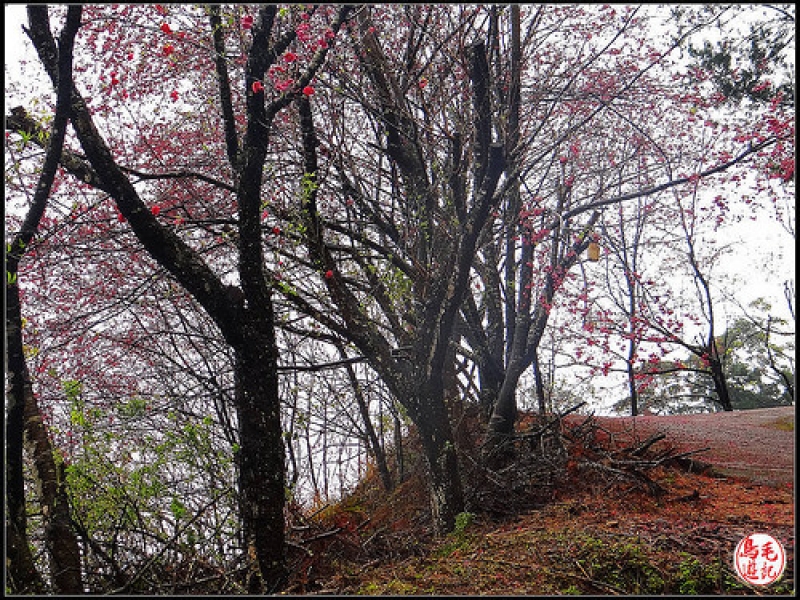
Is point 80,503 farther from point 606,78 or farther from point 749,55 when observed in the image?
point 749,55

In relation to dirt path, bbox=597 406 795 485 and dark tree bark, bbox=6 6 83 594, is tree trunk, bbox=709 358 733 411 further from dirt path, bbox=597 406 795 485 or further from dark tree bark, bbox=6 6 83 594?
dark tree bark, bbox=6 6 83 594

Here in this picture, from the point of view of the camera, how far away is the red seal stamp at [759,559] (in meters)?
2.98

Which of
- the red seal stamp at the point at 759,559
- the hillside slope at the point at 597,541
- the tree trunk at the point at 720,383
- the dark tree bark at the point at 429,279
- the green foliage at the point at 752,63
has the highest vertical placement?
the green foliage at the point at 752,63

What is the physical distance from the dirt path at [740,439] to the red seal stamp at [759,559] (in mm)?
2242

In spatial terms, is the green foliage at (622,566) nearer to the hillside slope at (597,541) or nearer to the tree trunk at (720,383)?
the hillside slope at (597,541)

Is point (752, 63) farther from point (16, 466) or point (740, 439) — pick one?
point (16, 466)

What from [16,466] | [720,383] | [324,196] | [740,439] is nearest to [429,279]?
[324,196]

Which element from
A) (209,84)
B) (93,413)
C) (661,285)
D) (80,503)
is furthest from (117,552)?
(661,285)

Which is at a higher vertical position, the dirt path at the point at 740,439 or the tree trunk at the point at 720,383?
the tree trunk at the point at 720,383

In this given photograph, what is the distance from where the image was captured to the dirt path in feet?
18.3

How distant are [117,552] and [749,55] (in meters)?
7.26

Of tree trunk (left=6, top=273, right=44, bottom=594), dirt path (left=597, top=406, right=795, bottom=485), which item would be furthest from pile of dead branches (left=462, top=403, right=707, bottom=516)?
tree trunk (left=6, top=273, right=44, bottom=594)

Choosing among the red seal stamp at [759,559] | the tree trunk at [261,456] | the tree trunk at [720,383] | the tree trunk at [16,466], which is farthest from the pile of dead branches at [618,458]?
the tree trunk at [720,383]

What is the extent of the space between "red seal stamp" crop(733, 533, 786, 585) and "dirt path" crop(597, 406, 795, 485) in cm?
224
